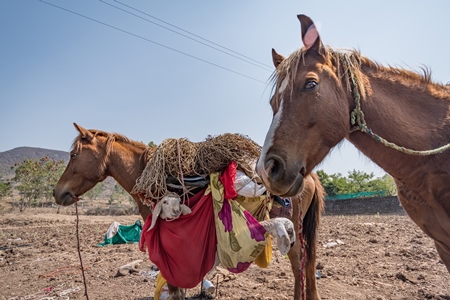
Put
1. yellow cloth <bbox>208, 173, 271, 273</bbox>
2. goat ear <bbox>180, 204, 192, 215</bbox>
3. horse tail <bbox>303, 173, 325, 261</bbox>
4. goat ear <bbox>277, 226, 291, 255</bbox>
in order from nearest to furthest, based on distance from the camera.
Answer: goat ear <bbox>277, 226, 291, 255</bbox>, yellow cloth <bbox>208, 173, 271, 273</bbox>, goat ear <bbox>180, 204, 192, 215</bbox>, horse tail <bbox>303, 173, 325, 261</bbox>

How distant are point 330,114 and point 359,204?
29.1 meters

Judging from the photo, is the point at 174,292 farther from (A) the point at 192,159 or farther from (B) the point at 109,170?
(B) the point at 109,170

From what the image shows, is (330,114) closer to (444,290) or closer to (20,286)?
(444,290)

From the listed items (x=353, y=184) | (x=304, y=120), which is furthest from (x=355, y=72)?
(x=353, y=184)

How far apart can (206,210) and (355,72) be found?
199 centimetres

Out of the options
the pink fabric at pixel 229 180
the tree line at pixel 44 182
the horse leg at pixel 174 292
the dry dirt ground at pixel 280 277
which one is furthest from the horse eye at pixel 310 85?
the tree line at pixel 44 182

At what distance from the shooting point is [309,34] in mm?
1833

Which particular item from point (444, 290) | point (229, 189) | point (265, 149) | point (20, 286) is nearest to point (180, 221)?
point (229, 189)

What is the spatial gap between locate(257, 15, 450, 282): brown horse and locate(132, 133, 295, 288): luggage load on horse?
1.12m

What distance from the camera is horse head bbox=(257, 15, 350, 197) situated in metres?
1.66

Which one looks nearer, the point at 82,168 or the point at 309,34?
the point at 309,34

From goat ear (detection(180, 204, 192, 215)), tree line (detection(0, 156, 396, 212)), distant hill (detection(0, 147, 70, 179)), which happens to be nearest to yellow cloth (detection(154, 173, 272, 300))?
goat ear (detection(180, 204, 192, 215))

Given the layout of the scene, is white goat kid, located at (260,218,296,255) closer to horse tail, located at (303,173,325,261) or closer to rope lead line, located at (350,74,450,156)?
rope lead line, located at (350,74,450,156)

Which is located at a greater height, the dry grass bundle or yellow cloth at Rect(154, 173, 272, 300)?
the dry grass bundle
